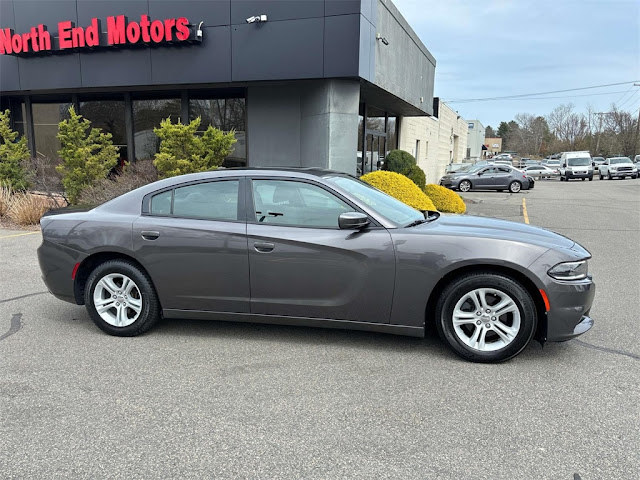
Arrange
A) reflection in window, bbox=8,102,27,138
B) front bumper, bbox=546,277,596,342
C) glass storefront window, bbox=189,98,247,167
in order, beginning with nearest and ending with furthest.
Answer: front bumper, bbox=546,277,596,342, glass storefront window, bbox=189,98,247,167, reflection in window, bbox=8,102,27,138

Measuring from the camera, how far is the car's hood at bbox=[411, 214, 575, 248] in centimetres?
382

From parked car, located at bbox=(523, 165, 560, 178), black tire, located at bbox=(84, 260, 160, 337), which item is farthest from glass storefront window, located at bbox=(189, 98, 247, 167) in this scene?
parked car, located at bbox=(523, 165, 560, 178)

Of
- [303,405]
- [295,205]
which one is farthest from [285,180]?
[303,405]

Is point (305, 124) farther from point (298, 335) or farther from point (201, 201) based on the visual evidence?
point (298, 335)

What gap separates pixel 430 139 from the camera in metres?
28.8

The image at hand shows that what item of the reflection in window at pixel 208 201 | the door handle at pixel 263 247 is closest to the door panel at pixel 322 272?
the door handle at pixel 263 247

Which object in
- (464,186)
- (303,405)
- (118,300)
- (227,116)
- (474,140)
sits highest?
(474,140)

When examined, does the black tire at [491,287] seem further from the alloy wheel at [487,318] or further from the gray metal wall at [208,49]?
the gray metal wall at [208,49]

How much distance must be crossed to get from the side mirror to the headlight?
144 cm

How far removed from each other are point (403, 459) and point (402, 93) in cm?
1409

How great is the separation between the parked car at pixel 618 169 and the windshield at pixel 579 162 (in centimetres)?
210

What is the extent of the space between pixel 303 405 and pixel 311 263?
1.17 metres

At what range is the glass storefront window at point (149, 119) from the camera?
14875mm

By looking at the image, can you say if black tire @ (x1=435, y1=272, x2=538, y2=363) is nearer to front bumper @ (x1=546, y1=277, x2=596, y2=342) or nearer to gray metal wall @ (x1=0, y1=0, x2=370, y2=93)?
front bumper @ (x1=546, y1=277, x2=596, y2=342)
